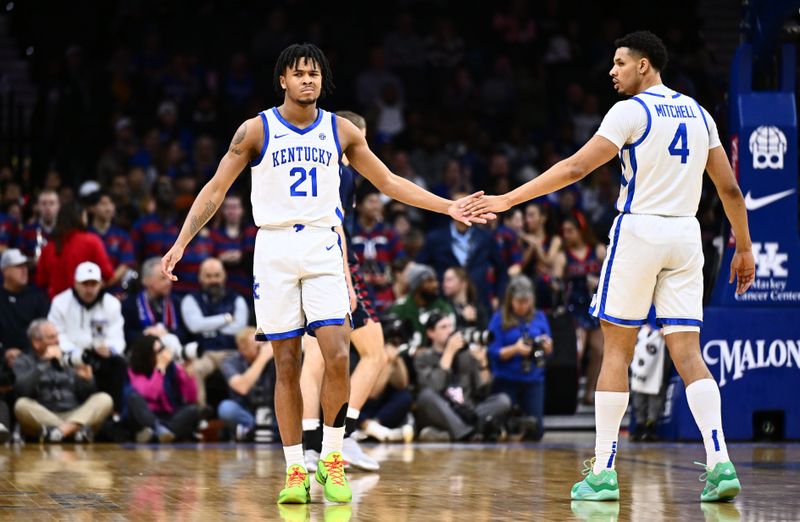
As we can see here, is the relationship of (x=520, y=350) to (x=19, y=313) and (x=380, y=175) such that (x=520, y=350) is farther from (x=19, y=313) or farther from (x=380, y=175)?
(x=380, y=175)

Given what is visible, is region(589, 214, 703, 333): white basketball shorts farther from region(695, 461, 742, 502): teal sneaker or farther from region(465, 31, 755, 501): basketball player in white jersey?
region(695, 461, 742, 502): teal sneaker

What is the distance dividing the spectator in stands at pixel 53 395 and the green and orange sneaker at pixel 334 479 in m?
4.73

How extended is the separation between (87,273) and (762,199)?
5734 millimetres

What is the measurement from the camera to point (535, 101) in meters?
17.7

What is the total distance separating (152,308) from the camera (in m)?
12.3

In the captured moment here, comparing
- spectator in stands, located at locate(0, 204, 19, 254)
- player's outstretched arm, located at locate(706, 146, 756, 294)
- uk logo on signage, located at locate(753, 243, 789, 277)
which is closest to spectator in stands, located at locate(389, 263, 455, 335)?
uk logo on signage, located at locate(753, 243, 789, 277)

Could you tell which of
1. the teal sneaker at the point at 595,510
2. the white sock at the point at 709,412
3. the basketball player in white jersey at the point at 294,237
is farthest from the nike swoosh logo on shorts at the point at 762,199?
the basketball player in white jersey at the point at 294,237

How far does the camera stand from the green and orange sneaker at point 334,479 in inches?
263

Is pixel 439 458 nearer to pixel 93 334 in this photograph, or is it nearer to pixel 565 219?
pixel 93 334

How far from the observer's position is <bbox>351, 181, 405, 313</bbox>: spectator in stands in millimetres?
12898

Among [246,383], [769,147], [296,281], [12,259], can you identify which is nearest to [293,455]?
[296,281]

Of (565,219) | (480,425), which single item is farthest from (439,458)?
(565,219)

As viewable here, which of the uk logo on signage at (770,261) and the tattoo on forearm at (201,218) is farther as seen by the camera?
the uk logo on signage at (770,261)

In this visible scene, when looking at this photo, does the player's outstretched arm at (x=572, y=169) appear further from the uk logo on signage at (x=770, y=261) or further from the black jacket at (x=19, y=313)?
the black jacket at (x=19, y=313)
